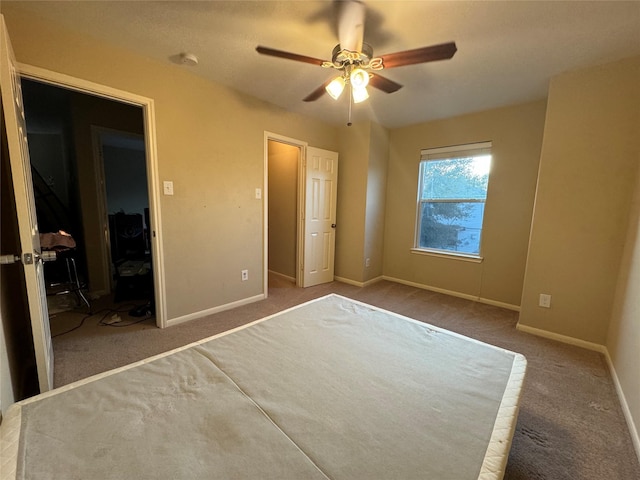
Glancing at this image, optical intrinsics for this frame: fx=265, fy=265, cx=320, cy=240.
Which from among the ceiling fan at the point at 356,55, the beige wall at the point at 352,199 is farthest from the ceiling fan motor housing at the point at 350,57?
the beige wall at the point at 352,199

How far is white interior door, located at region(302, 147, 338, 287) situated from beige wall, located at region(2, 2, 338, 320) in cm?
60

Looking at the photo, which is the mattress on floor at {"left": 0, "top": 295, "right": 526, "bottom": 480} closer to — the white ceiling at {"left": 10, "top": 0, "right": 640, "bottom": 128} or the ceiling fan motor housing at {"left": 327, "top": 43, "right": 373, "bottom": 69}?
the ceiling fan motor housing at {"left": 327, "top": 43, "right": 373, "bottom": 69}

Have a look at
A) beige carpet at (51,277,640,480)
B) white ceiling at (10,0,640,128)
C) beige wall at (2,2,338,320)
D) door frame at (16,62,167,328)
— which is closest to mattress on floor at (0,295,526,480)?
beige carpet at (51,277,640,480)

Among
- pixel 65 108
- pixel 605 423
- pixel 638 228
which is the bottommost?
pixel 605 423

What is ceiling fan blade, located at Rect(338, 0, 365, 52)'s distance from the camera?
1.54 metres

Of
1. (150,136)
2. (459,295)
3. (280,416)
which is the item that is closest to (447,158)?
(459,295)

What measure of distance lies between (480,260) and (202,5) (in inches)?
145

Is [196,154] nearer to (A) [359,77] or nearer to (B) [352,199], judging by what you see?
(A) [359,77]

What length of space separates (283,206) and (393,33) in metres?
2.71

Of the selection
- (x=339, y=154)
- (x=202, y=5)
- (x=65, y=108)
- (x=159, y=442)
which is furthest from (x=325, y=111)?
(x=159, y=442)

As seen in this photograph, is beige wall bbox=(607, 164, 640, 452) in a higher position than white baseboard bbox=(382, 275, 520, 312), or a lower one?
higher

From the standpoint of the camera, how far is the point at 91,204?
3168mm

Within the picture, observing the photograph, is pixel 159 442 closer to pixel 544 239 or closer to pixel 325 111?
pixel 544 239

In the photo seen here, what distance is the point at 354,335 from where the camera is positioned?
1410mm
